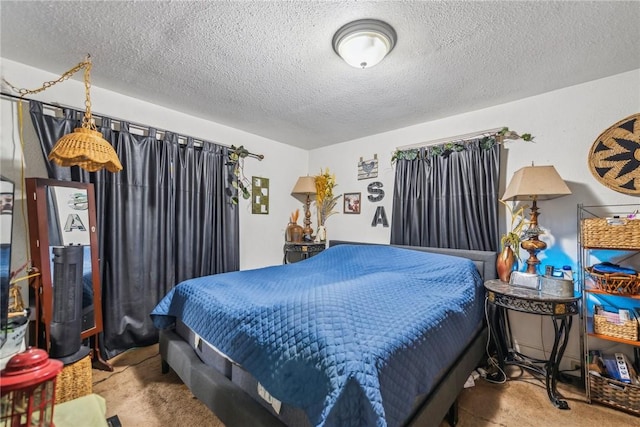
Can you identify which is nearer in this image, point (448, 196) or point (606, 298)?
point (606, 298)

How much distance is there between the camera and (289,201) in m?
4.00

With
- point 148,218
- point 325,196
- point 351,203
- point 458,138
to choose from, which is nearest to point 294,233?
point 325,196

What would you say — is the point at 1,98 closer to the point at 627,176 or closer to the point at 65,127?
the point at 65,127

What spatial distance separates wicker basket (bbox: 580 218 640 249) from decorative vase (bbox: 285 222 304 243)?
9.28 feet

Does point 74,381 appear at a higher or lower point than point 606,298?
lower

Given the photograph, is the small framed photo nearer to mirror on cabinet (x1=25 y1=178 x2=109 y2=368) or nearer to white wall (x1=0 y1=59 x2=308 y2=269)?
white wall (x1=0 y1=59 x2=308 y2=269)

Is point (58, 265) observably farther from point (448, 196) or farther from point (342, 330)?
point (448, 196)

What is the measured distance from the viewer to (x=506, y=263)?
2207 mm

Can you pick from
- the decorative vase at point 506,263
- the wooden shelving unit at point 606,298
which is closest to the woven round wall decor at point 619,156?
the wooden shelving unit at point 606,298

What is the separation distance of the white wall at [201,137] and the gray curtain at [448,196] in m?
1.61

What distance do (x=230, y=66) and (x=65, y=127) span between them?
1.39m

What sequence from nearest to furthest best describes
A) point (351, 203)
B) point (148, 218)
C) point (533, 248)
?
1. point (533, 248)
2. point (148, 218)
3. point (351, 203)

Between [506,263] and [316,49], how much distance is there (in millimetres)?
2183

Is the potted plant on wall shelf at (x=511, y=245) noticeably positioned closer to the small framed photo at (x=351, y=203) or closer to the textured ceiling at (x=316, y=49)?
the textured ceiling at (x=316, y=49)
